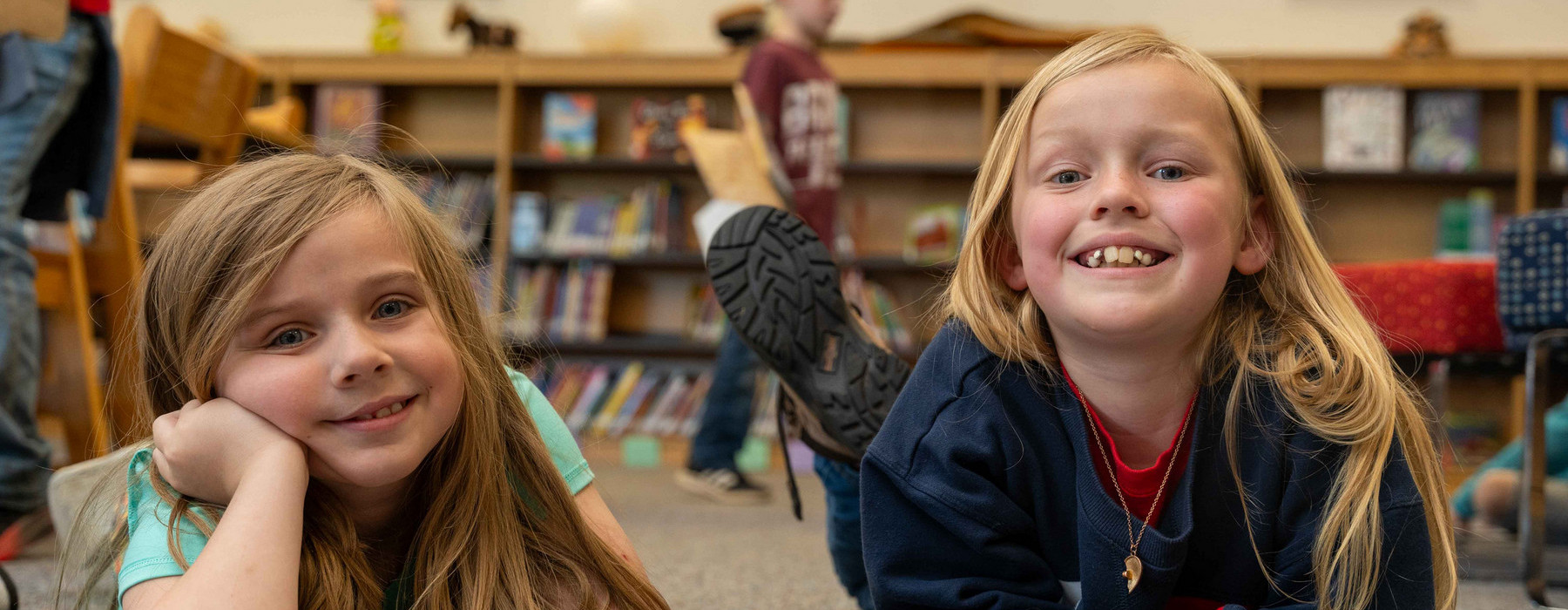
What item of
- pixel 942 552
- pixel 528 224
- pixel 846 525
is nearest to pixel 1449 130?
pixel 528 224

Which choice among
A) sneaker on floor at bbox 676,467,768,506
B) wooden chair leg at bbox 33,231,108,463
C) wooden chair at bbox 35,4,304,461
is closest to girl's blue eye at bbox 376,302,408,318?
wooden chair at bbox 35,4,304,461

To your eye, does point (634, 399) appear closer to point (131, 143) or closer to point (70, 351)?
point (131, 143)

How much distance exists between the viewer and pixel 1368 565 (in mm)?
774

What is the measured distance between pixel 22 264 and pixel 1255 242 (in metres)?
1.57

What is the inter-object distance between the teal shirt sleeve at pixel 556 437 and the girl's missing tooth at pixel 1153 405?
0.26 metres

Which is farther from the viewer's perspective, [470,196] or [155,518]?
[470,196]

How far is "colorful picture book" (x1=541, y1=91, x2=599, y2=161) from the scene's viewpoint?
3.85m

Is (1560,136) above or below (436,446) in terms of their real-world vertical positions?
above

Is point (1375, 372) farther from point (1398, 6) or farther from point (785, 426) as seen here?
point (1398, 6)

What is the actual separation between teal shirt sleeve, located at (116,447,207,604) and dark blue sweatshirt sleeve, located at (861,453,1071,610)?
19.2 inches

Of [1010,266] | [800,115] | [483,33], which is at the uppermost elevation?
[483,33]

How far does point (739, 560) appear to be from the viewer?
1754 millimetres

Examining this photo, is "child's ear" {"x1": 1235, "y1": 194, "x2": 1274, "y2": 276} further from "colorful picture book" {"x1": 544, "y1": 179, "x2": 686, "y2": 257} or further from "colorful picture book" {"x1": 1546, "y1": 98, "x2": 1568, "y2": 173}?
"colorful picture book" {"x1": 1546, "y1": 98, "x2": 1568, "y2": 173}

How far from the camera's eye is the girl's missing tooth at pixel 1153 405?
0.80 meters
